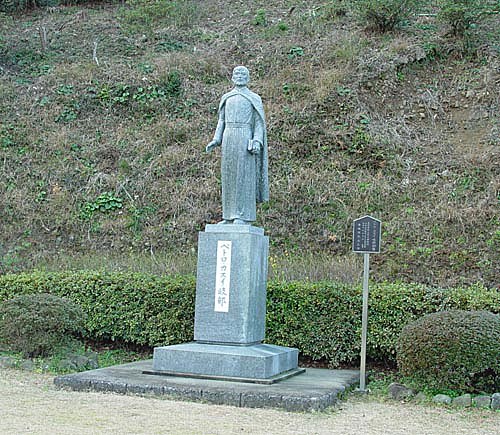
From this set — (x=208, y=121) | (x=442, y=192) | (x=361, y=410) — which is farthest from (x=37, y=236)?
(x=361, y=410)

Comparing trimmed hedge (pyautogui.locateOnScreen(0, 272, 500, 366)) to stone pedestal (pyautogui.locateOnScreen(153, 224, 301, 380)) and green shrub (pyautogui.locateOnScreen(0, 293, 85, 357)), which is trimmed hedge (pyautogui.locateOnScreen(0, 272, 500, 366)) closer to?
green shrub (pyautogui.locateOnScreen(0, 293, 85, 357))

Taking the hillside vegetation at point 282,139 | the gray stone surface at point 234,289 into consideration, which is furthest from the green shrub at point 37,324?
the hillside vegetation at point 282,139

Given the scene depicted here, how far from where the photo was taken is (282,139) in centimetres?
1750

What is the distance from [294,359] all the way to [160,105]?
11.0 meters

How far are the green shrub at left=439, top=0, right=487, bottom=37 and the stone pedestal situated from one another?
484 inches

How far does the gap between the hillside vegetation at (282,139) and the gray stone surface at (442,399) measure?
15.3 feet

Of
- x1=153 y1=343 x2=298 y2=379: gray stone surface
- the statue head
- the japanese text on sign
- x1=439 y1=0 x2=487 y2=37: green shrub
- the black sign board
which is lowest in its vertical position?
x1=153 y1=343 x2=298 y2=379: gray stone surface

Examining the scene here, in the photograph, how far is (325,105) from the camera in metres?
18.0

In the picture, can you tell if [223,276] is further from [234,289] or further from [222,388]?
[222,388]

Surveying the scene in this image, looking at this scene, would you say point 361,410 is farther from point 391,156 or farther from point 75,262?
point 391,156

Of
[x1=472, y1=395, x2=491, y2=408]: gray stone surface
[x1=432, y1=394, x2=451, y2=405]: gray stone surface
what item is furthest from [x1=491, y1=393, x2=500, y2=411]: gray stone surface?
[x1=432, y1=394, x2=451, y2=405]: gray stone surface

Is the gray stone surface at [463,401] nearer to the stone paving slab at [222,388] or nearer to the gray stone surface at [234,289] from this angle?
the stone paving slab at [222,388]

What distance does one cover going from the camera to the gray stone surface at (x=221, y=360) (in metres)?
8.85

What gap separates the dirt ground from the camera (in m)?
6.73
